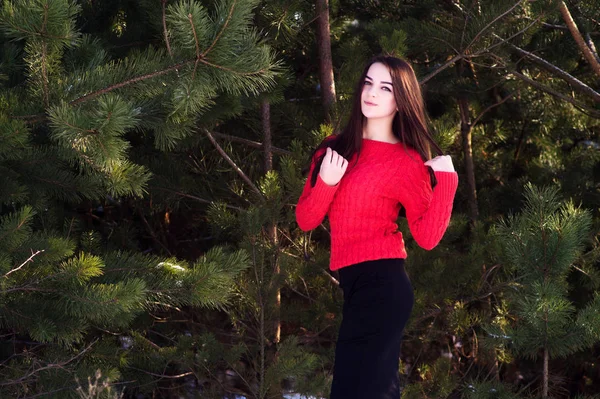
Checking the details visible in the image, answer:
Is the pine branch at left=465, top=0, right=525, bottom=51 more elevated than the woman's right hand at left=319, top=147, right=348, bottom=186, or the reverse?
the pine branch at left=465, top=0, right=525, bottom=51

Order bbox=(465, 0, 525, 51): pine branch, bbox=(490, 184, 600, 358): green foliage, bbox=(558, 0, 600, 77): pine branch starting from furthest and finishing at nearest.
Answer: bbox=(558, 0, 600, 77): pine branch, bbox=(465, 0, 525, 51): pine branch, bbox=(490, 184, 600, 358): green foliage

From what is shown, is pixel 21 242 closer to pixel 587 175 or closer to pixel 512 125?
pixel 587 175

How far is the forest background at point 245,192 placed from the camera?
251cm

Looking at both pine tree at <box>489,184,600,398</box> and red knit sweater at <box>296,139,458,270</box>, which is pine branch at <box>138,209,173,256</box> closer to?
red knit sweater at <box>296,139,458,270</box>

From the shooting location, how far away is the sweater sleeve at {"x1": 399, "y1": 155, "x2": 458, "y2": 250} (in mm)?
2570

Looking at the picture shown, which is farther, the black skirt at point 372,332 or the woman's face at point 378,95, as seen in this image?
the woman's face at point 378,95

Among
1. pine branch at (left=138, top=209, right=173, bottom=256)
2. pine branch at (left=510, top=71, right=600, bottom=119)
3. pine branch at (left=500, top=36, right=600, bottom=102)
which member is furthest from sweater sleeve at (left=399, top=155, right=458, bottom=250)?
pine branch at (left=138, top=209, right=173, bottom=256)

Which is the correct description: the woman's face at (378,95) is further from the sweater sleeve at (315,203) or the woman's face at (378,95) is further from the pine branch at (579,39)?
the pine branch at (579,39)

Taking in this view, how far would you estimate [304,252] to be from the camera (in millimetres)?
3770

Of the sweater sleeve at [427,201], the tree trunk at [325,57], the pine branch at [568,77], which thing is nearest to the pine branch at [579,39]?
the pine branch at [568,77]

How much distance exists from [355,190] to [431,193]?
277mm

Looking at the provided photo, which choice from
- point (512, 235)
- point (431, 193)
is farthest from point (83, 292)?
point (512, 235)

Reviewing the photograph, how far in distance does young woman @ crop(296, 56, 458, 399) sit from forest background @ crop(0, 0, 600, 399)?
379 mm

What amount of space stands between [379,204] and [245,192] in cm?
186
